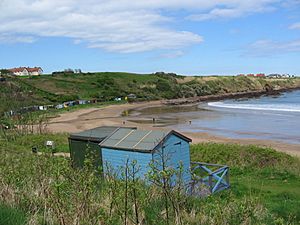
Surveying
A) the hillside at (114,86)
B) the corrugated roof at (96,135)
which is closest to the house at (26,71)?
the hillside at (114,86)

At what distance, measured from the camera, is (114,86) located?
97312mm

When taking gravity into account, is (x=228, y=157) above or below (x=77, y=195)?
below

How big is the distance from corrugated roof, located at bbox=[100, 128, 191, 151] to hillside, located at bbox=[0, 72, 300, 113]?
5365 centimetres

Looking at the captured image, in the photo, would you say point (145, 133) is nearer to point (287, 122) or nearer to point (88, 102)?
point (287, 122)

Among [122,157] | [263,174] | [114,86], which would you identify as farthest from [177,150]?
[114,86]

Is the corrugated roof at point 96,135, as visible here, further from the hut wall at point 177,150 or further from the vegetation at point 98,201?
the vegetation at point 98,201

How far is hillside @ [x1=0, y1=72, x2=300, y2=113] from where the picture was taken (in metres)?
76.5

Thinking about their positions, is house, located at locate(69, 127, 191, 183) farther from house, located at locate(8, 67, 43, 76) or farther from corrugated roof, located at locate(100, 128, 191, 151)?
house, located at locate(8, 67, 43, 76)

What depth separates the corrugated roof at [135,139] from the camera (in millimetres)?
11492

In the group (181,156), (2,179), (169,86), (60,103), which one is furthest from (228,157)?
(169,86)

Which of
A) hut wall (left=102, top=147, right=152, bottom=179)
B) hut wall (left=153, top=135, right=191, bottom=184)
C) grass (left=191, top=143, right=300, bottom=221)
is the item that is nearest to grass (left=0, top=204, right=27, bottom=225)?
grass (left=191, top=143, right=300, bottom=221)

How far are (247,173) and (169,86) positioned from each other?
291 ft

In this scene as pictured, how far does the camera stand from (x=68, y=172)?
5.06 meters

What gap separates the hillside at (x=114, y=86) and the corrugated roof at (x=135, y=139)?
176 feet
